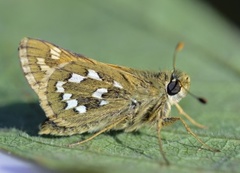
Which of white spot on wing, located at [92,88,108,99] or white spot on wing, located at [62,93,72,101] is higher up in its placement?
white spot on wing, located at [92,88,108,99]

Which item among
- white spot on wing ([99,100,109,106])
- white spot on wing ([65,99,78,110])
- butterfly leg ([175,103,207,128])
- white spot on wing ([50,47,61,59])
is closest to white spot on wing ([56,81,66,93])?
white spot on wing ([65,99,78,110])

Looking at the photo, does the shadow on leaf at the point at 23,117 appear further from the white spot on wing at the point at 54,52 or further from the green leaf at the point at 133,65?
the white spot on wing at the point at 54,52

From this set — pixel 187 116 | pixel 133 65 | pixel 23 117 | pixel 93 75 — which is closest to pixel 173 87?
pixel 187 116

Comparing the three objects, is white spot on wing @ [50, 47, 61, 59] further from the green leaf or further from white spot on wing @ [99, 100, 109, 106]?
the green leaf

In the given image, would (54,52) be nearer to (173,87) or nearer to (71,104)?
(71,104)

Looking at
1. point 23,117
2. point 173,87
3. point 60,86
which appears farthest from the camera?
point 23,117

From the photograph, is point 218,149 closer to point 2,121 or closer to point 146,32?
point 2,121

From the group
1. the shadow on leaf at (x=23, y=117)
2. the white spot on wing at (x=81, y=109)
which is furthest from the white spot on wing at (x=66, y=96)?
the shadow on leaf at (x=23, y=117)
